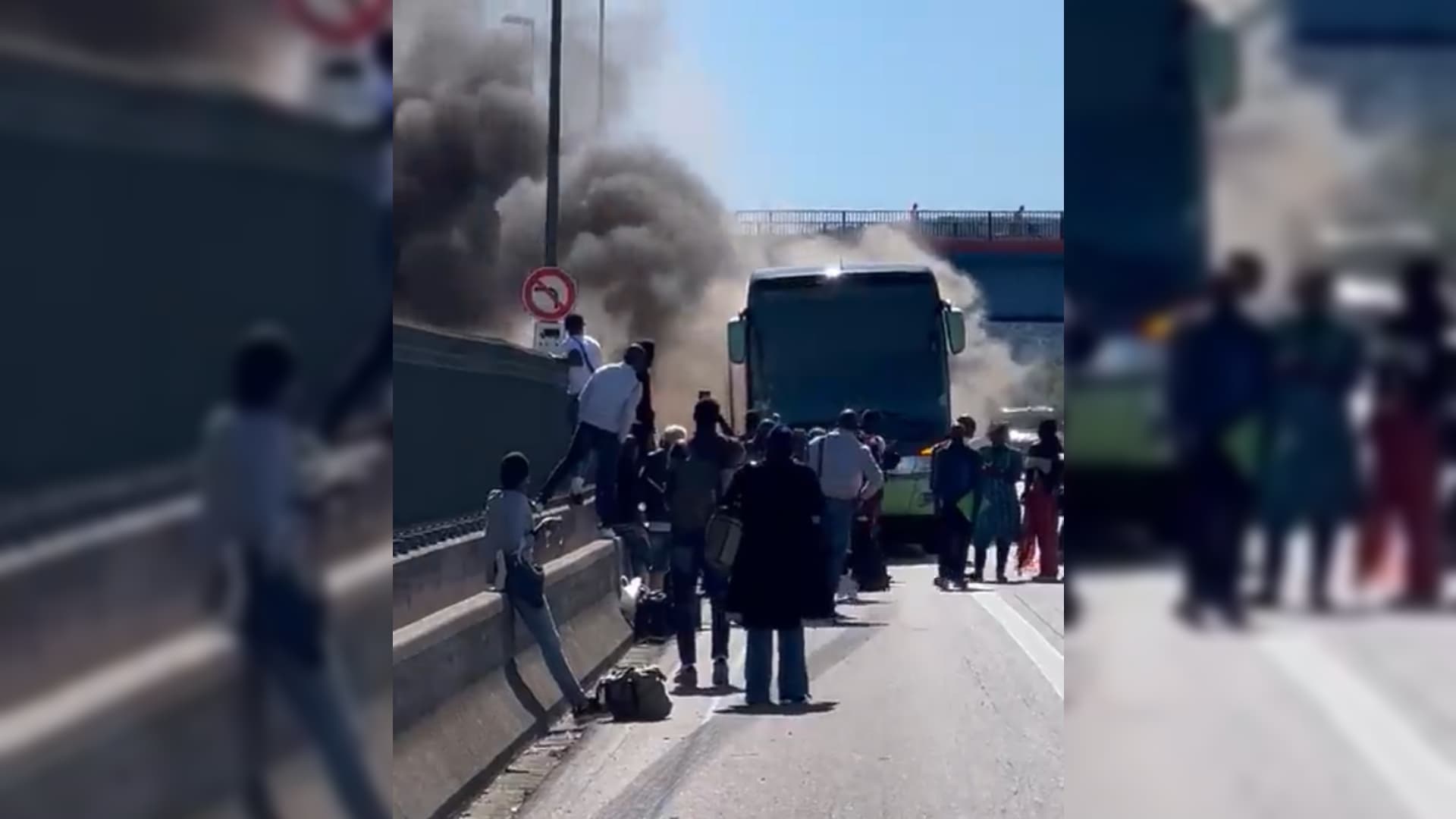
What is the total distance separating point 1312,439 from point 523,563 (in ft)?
26.1

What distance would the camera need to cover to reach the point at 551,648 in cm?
1107

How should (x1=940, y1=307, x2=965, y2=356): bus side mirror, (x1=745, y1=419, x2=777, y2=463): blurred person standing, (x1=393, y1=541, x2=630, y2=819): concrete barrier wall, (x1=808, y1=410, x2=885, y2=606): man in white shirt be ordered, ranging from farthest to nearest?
(x1=940, y1=307, x2=965, y2=356): bus side mirror, (x1=808, y1=410, x2=885, y2=606): man in white shirt, (x1=745, y1=419, x2=777, y2=463): blurred person standing, (x1=393, y1=541, x2=630, y2=819): concrete barrier wall

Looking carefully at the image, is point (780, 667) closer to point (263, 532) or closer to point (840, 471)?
point (840, 471)

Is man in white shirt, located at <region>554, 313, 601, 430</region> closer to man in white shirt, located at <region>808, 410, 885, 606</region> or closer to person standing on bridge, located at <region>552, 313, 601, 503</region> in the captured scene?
person standing on bridge, located at <region>552, 313, 601, 503</region>

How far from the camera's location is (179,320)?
227 centimetres

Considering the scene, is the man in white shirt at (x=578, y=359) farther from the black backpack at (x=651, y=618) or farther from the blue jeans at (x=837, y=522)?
the blue jeans at (x=837, y=522)

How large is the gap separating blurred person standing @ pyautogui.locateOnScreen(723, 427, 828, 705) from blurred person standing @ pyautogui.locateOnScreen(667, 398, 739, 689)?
3.68 ft

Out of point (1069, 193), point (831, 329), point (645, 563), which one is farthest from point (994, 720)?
point (831, 329)

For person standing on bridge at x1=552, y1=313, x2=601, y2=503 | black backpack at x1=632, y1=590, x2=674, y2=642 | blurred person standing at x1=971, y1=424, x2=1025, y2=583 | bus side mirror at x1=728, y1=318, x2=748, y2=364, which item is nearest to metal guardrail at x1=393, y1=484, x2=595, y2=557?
black backpack at x1=632, y1=590, x2=674, y2=642

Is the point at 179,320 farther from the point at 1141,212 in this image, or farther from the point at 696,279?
the point at 696,279

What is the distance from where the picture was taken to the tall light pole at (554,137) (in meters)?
25.3

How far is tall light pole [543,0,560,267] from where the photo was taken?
83.1 ft

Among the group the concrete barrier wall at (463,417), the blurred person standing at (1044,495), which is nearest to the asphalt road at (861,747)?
the blurred person standing at (1044,495)

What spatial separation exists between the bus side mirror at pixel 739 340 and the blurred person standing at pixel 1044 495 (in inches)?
409
